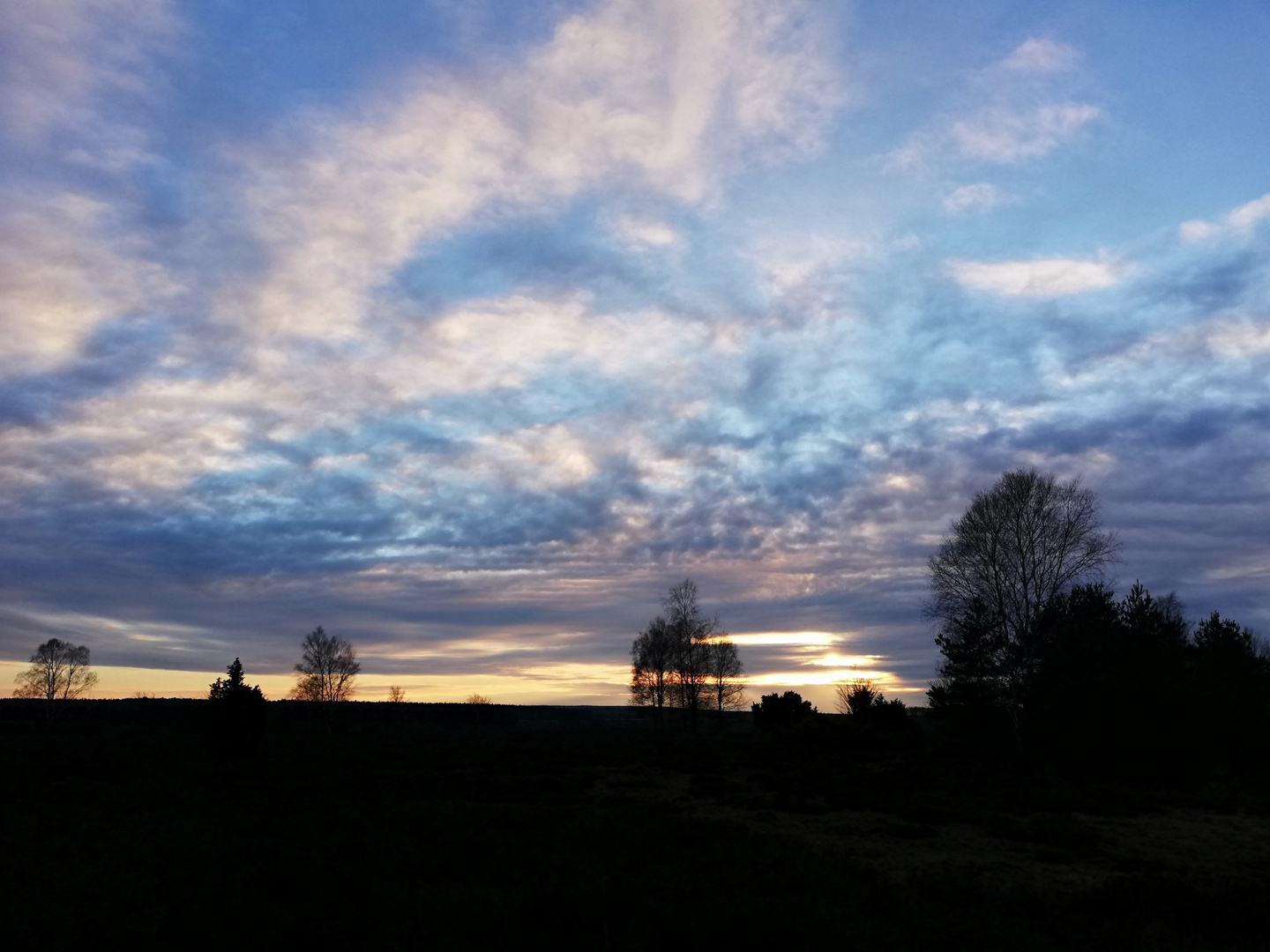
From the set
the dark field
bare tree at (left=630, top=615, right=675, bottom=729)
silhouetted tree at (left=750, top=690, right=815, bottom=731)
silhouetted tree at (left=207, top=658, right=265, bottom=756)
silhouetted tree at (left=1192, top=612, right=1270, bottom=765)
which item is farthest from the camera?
bare tree at (left=630, top=615, right=675, bottom=729)

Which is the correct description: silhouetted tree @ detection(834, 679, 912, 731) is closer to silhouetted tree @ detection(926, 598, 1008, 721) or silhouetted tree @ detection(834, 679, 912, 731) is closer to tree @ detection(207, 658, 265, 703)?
silhouetted tree @ detection(926, 598, 1008, 721)

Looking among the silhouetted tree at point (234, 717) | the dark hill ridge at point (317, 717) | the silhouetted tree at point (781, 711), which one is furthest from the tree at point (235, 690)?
the dark hill ridge at point (317, 717)

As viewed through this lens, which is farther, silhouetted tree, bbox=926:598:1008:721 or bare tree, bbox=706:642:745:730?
bare tree, bbox=706:642:745:730

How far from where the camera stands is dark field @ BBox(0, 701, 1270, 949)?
1091 cm

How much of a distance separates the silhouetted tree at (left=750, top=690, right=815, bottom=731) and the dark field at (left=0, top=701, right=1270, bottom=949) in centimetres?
2012

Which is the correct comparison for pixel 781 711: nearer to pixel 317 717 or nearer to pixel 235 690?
pixel 235 690

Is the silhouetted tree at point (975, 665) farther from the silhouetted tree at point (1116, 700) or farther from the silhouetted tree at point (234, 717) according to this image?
the silhouetted tree at point (234, 717)

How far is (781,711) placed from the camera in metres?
53.7

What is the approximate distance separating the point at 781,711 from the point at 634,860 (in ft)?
134

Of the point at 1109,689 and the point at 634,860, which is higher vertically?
the point at 1109,689

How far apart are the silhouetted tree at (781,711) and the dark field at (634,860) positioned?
792 inches

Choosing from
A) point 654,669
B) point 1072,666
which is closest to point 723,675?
point 654,669

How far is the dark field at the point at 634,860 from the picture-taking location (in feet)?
35.8

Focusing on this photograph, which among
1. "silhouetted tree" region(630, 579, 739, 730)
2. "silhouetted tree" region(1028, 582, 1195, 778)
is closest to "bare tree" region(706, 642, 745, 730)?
"silhouetted tree" region(630, 579, 739, 730)
